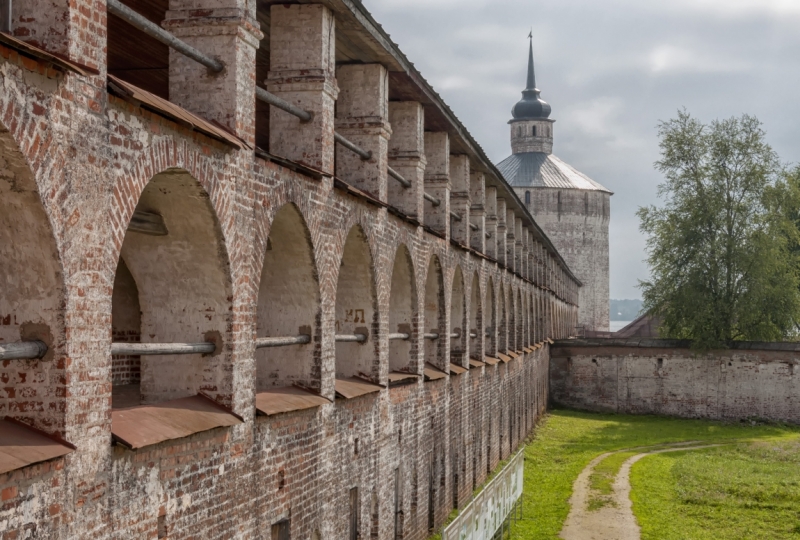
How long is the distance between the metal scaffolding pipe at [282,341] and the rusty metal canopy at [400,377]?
2946 millimetres

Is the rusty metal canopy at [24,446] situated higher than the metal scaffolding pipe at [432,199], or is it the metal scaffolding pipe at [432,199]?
the metal scaffolding pipe at [432,199]

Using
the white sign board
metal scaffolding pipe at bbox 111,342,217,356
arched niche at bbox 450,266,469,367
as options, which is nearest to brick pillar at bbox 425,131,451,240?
arched niche at bbox 450,266,469,367

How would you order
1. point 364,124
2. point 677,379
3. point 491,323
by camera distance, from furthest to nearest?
point 677,379, point 491,323, point 364,124

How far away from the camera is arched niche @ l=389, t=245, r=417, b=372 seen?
14.0 metres

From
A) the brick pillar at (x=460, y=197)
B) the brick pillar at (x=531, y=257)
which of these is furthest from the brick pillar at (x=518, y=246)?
the brick pillar at (x=460, y=197)

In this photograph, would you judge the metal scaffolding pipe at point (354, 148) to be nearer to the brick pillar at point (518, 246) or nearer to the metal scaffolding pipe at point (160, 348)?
the metal scaffolding pipe at point (160, 348)

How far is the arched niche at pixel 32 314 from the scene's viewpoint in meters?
5.42

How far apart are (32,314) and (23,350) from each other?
0.80ft

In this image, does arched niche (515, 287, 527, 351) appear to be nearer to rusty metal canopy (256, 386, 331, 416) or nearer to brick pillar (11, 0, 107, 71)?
rusty metal canopy (256, 386, 331, 416)

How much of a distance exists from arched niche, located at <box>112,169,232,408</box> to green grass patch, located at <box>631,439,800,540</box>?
9.12 meters

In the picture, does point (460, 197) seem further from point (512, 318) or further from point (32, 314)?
point (32, 314)

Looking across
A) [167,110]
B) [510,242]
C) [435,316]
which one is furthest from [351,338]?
[510,242]

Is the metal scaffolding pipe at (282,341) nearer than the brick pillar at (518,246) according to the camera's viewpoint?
Yes

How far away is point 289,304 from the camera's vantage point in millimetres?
9875
